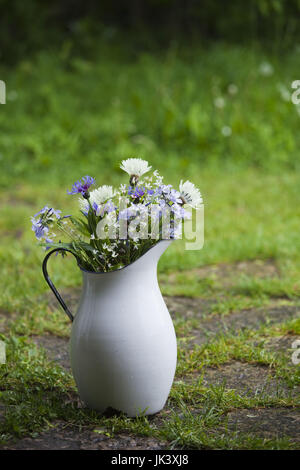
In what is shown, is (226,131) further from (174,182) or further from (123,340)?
(123,340)

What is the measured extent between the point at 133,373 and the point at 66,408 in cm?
32

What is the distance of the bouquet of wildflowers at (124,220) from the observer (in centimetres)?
219

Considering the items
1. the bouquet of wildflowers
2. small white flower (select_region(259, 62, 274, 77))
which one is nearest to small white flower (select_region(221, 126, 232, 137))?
small white flower (select_region(259, 62, 274, 77))

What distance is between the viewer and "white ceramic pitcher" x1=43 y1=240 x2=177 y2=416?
2154 millimetres

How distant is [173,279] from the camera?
13.1 feet

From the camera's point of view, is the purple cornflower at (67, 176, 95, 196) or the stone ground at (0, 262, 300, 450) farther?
the purple cornflower at (67, 176, 95, 196)

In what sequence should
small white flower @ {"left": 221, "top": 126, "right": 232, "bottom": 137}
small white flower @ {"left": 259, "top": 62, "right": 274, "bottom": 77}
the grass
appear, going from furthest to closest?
1. small white flower @ {"left": 259, "top": 62, "right": 274, "bottom": 77}
2. small white flower @ {"left": 221, "top": 126, "right": 232, "bottom": 137}
3. the grass

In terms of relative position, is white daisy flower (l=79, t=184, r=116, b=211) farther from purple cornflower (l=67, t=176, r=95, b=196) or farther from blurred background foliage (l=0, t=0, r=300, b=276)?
blurred background foliage (l=0, t=0, r=300, b=276)

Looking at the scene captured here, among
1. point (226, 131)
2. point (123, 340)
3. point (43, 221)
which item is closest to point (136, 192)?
point (43, 221)

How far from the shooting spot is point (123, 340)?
2148 millimetres

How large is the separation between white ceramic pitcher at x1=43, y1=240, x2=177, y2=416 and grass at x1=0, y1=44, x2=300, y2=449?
0.10 metres

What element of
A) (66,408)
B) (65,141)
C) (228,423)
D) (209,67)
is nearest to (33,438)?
(66,408)

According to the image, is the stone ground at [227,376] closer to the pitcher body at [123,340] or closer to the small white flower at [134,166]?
the pitcher body at [123,340]

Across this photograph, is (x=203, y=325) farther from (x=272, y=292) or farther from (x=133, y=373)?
(x=133, y=373)
